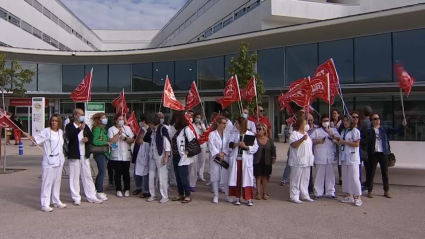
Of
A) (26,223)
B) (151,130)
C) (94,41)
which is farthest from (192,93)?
(94,41)

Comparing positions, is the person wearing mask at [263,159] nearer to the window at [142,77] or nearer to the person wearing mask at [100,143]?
the person wearing mask at [100,143]

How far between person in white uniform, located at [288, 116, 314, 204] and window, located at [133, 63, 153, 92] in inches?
817

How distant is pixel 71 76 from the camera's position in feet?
92.3

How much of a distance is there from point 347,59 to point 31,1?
30.8m

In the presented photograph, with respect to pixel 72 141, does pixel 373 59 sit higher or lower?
higher

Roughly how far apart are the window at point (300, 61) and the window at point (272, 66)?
401mm

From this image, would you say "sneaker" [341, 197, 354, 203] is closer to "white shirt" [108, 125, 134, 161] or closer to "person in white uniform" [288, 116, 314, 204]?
"person in white uniform" [288, 116, 314, 204]

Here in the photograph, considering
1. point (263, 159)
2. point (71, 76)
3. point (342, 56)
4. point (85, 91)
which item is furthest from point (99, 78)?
point (263, 159)

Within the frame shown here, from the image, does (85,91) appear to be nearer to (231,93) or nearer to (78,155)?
(78,155)

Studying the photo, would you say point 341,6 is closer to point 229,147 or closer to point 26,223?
point 229,147

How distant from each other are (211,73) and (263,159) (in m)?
18.2

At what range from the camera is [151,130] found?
26.4 ft

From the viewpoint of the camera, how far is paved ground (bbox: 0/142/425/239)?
5648mm

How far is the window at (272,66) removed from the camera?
22.3 metres
